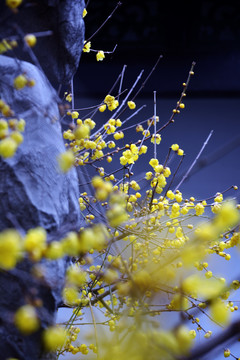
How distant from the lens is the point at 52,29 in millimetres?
771

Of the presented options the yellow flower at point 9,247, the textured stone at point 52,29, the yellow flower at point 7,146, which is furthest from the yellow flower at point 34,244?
the textured stone at point 52,29

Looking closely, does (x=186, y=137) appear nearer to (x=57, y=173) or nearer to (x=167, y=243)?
(x=167, y=243)

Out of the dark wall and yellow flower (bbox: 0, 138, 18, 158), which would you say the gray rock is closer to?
yellow flower (bbox: 0, 138, 18, 158)

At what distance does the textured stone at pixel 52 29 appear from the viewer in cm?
74

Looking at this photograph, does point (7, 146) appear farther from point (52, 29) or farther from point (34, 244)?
point (52, 29)

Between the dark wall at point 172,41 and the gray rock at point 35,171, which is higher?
the dark wall at point 172,41

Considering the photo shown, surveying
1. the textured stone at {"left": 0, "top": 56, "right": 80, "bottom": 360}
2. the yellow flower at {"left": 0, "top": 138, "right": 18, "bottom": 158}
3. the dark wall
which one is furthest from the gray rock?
the dark wall

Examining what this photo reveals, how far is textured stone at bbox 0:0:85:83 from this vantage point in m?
0.74

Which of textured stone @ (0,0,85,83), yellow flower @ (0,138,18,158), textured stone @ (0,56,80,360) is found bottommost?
textured stone @ (0,56,80,360)

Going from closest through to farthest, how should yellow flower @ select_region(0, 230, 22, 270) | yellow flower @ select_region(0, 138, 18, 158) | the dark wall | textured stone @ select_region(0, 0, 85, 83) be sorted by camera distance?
yellow flower @ select_region(0, 230, 22, 270)
yellow flower @ select_region(0, 138, 18, 158)
textured stone @ select_region(0, 0, 85, 83)
the dark wall

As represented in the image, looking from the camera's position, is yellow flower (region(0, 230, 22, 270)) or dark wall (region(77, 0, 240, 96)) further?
dark wall (region(77, 0, 240, 96))

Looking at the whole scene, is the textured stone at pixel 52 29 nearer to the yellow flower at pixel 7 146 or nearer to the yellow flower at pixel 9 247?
the yellow flower at pixel 7 146

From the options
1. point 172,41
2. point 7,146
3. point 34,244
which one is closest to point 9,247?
point 34,244

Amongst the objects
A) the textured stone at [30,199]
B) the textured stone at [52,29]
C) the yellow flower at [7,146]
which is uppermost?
the textured stone at [52,29]
